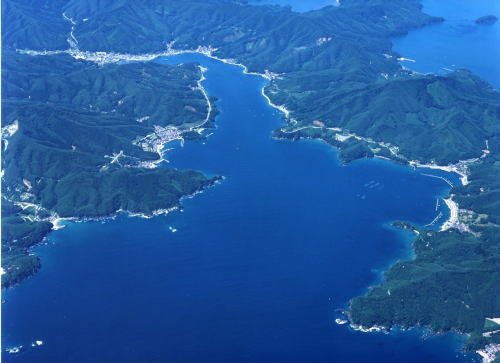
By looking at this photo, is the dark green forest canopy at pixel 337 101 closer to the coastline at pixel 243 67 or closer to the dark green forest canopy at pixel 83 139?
the dark green forest canopy at pixel 83 139

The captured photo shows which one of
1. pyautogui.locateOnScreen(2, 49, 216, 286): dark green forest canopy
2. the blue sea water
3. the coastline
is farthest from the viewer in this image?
the blue sea water

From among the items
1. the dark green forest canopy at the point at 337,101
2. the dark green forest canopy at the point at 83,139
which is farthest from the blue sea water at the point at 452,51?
the dark green forest canopy at the point at 83,139

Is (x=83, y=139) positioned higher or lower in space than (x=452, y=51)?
higher

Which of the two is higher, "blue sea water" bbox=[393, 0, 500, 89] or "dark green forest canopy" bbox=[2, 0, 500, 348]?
"dark green forest canopy" bbox=[2, 0, 500, 348]

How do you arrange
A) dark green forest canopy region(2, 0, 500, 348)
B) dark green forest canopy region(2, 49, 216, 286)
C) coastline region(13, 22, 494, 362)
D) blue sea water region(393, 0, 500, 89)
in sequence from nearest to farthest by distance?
dark green forest canopy region(2, 0, 500, 348) < dark green forest canopy region(2, 49, 216, 286) < coastline region(13, 22, 494, 362) < blue sea water region(393, 0, 500, 89)

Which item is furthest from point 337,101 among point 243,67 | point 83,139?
point 83,139

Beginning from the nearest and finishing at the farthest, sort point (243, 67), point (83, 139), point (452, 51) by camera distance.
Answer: point (83, 139) → point (243, 67) → point (452, 51)

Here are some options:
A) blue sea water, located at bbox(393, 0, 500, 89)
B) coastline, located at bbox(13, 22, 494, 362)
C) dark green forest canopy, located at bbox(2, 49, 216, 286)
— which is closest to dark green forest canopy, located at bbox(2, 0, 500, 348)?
dark green forest canopy, located at bbox(2, 49, 216, 286)

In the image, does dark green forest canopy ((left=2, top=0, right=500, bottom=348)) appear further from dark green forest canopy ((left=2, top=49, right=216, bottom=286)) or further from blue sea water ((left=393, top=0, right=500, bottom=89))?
blue sea water ((left=393, top=0, right=500, bottom=89))

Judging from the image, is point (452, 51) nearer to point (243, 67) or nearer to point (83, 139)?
point (243, 67)
